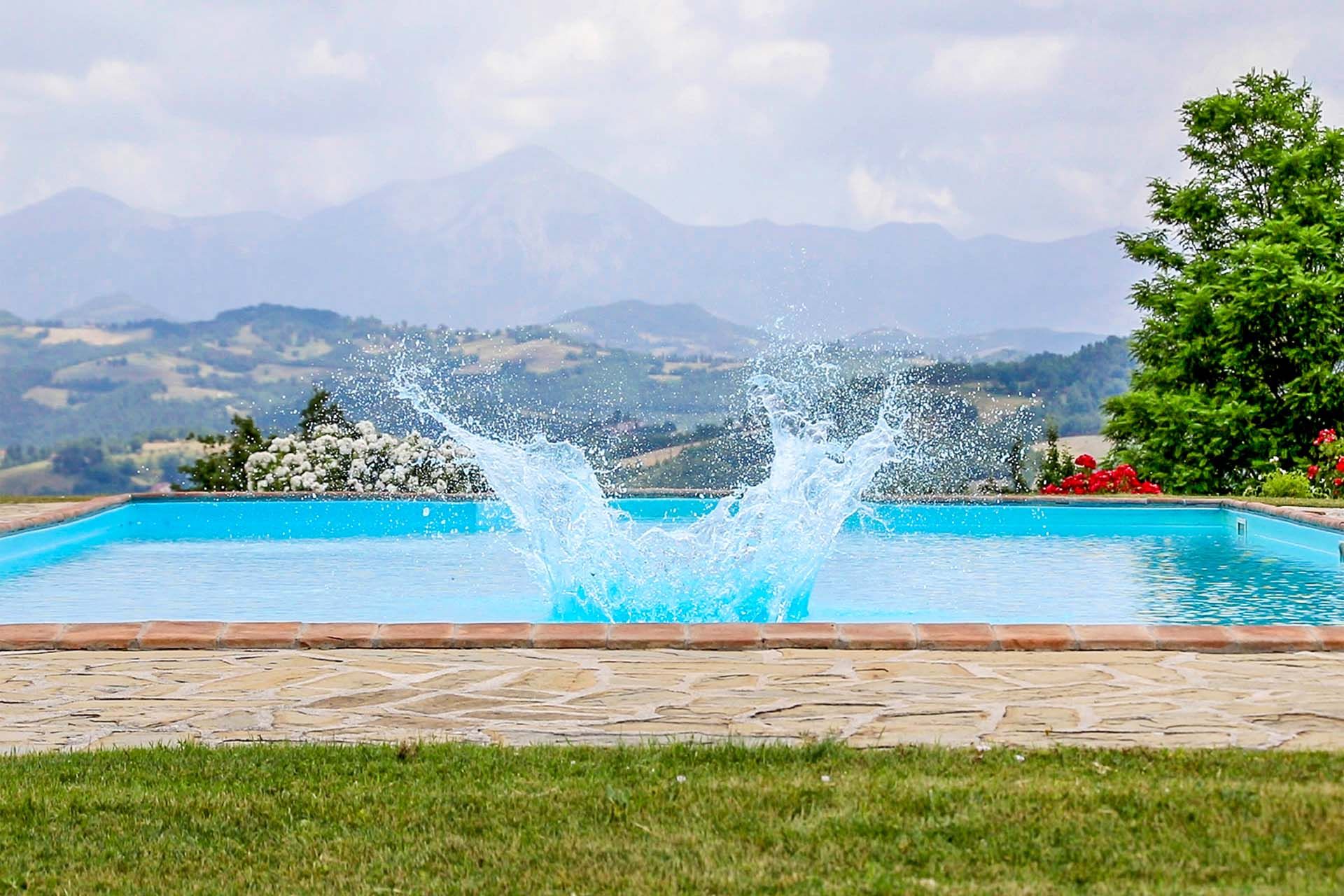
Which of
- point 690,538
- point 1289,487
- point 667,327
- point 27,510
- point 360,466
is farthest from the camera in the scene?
point 667,327

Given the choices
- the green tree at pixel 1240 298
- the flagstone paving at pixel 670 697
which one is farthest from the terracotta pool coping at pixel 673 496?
the flagstone paving at pixel 670 697

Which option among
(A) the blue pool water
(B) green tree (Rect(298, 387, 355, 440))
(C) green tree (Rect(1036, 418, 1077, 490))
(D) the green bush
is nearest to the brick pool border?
(A) the blue pool water

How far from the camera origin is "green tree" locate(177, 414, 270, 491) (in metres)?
15.6

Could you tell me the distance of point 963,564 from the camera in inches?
416

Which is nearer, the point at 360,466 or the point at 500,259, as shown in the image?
the point at 360,466

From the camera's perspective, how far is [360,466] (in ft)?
49.7

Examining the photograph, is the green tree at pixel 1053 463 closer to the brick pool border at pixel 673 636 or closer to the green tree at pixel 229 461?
the green tree at pixel 229 461

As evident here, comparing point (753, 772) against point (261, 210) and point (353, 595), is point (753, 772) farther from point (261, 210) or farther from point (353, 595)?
point (261, 210)

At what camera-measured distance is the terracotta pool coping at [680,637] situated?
5.68 metres

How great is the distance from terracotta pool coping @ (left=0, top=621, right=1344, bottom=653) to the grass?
161cm

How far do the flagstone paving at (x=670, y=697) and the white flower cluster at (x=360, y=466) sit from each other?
9.35m

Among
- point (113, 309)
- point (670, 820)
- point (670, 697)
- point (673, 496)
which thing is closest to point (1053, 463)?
point (673, 496)

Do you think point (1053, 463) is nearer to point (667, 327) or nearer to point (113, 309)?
point (667, 327)

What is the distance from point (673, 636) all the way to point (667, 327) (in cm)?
4039
